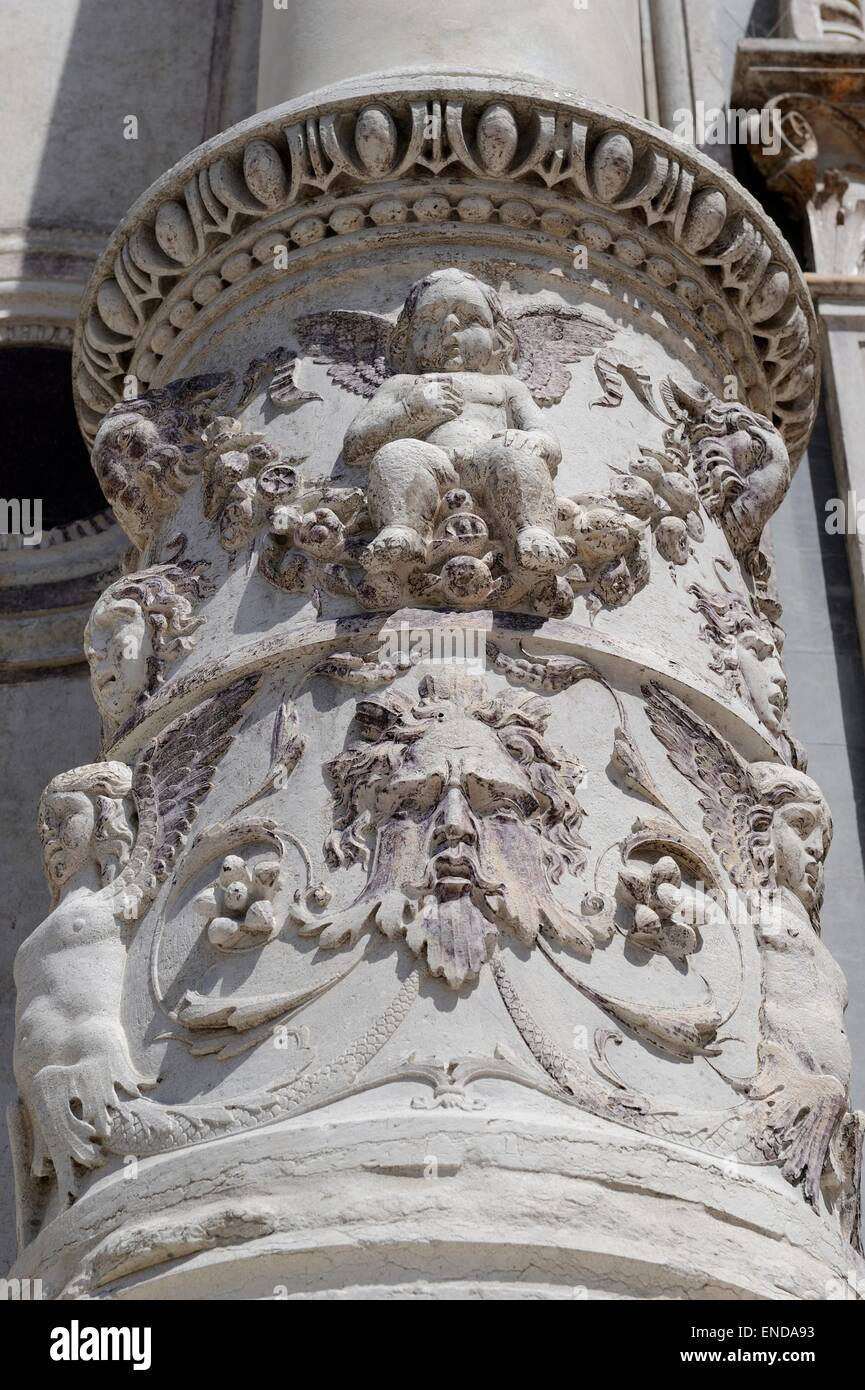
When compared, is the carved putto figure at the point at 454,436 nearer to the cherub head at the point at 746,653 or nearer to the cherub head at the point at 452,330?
the cherub head at the point at 452,330

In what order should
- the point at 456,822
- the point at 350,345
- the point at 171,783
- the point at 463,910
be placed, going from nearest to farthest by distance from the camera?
the point at 463,910 → the point at 456,822 → the point at 171,783 → the point at 350,345

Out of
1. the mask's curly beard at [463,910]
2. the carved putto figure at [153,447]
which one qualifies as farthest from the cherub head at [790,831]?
the carved putto figure at [153,447]

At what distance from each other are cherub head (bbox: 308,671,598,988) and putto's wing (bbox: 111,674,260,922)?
37 centimetres

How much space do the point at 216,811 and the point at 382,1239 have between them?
126 centimetres

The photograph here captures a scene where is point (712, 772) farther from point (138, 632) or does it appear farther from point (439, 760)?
point (138, 632)

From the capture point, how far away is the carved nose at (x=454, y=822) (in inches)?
177

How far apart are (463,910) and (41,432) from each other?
4278mm

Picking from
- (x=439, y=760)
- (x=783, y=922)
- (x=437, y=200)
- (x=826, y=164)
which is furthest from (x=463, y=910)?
(x=826, y=164)

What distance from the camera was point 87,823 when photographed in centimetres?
504

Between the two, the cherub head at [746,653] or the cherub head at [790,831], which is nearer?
the cherub head at [790,831]

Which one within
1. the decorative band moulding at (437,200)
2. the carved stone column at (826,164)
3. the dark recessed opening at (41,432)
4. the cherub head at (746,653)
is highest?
the carved stone column at (826,164)

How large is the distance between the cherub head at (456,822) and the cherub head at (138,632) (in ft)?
2.31

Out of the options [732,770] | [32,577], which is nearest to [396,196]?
[732,770]
